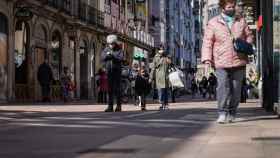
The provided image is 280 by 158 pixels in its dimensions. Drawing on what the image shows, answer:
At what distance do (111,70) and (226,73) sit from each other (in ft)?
22.3

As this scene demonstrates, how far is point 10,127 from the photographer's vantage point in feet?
38.7

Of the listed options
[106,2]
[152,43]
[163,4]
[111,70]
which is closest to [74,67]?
[106,2]

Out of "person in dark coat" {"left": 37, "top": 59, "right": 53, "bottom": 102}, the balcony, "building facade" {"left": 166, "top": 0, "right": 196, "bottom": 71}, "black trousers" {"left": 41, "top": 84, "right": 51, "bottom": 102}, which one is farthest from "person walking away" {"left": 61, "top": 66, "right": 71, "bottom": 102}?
"building facade" {"left": 166, "top": 0, "right": 196, "bottom": 71}

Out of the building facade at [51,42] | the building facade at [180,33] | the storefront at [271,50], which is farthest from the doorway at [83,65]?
the building facade at [180,33]

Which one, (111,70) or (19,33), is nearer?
(111,70)

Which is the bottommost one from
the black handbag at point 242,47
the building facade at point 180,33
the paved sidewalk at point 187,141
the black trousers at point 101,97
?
the paved sidewalk at point 187,141

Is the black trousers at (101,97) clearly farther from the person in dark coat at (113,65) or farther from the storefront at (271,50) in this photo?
the storefront at (271,50)

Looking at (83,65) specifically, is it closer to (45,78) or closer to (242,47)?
(45,78)

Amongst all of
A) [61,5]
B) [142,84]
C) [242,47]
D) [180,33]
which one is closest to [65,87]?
[61,5]

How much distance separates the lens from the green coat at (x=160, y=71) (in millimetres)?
19875

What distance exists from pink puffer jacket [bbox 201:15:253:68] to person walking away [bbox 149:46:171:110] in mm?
8552

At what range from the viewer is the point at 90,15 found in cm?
4612

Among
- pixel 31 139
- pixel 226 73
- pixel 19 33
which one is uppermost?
pixel 19 33

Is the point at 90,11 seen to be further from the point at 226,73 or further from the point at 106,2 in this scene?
the point at 226,73
